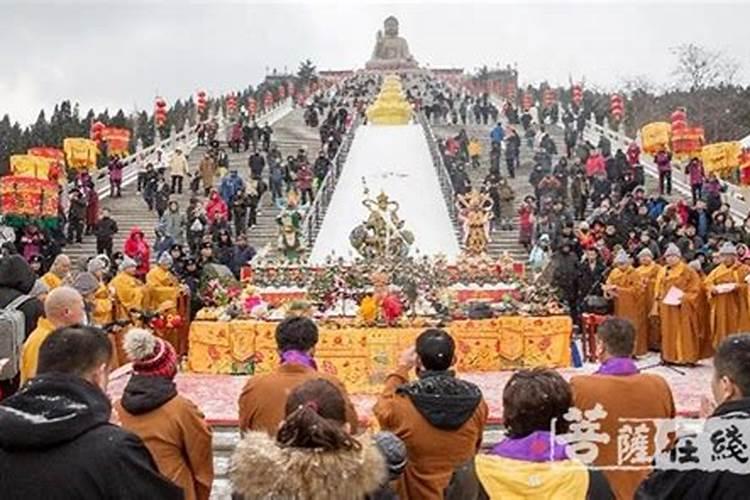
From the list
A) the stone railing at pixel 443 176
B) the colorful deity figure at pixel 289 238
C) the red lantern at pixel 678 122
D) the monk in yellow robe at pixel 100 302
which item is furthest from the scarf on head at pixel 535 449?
the red lantern at pixel 678 122

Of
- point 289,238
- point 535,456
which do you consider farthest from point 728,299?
point 535,456

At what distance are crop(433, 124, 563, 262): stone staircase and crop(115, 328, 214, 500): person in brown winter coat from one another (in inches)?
568

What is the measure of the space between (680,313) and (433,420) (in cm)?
816

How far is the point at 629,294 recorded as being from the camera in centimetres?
1250

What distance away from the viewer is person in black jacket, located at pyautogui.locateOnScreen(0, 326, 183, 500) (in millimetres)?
2771

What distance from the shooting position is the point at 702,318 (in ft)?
39.1

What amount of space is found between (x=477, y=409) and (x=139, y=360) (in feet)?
5.04

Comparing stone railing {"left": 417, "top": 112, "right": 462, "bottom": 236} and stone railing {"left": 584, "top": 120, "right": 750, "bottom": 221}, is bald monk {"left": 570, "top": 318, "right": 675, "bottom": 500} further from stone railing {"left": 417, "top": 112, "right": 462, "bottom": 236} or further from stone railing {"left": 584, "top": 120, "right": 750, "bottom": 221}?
stone railing {"left": 417, "top": 112, "right": 462, "bottom": 236}

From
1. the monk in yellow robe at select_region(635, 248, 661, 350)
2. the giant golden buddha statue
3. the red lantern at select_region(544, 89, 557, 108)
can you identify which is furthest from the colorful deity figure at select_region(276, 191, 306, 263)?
the giant golden buddha statue

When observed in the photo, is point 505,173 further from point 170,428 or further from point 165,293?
point 170,428

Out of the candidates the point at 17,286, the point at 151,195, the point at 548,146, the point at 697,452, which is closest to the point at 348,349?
the point at 17,286

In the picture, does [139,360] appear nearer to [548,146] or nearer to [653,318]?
[653,318]

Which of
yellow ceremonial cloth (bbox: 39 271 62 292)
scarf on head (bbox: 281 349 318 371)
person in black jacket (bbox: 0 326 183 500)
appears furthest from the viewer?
yellow ceremonial cloth (bbox: 39 271 62 292)

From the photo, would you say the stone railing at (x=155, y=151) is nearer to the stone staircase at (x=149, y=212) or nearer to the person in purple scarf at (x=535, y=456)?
the stone staircase at (x=149, y=212)
